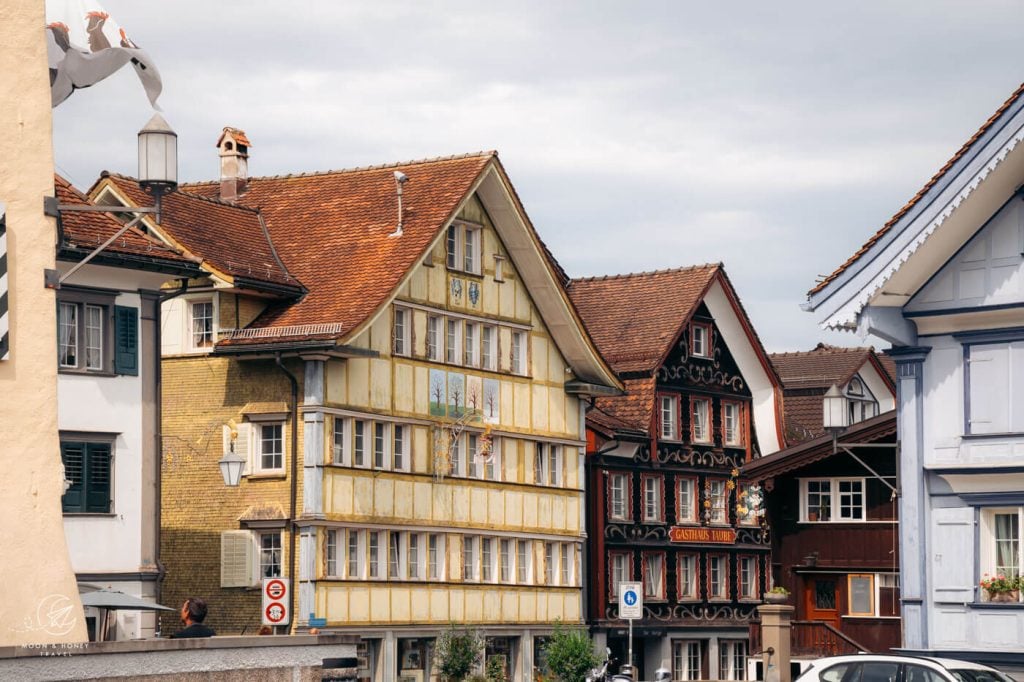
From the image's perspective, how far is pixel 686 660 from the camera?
5681 cm

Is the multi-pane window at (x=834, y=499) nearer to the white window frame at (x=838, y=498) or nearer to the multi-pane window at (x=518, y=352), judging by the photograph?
the white window frame at (x=838, y=498)

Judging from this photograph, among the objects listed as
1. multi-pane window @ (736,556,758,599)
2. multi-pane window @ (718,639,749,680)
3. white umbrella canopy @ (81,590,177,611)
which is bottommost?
multi-pane window @ (718,639,749,680)

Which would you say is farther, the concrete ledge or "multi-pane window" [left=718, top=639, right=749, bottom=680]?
"multi-pane window" [left=718, top=639, right=749, bottom=680]

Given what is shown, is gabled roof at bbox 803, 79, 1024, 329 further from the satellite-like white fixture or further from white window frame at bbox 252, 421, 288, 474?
the satellite-like white fixture

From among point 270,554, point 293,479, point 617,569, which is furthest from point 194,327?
point 617,569

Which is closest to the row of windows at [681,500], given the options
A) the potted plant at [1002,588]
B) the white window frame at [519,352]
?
the white window frame at [519,352]

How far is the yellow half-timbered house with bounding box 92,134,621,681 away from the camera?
42875 mm

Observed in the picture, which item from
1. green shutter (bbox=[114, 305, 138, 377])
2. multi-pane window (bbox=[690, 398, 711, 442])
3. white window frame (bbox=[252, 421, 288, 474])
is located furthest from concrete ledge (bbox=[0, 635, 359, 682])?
multi-pane window (bbox=[690, 398, 711, 442])

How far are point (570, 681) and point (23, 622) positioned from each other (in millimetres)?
29608

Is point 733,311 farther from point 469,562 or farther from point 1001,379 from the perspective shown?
point 1001,379

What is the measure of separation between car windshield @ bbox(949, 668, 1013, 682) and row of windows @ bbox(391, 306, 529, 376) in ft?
76.0

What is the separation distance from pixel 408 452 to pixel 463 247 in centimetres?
536

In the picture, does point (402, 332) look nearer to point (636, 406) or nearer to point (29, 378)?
point (636, 406)

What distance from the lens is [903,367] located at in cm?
3048
